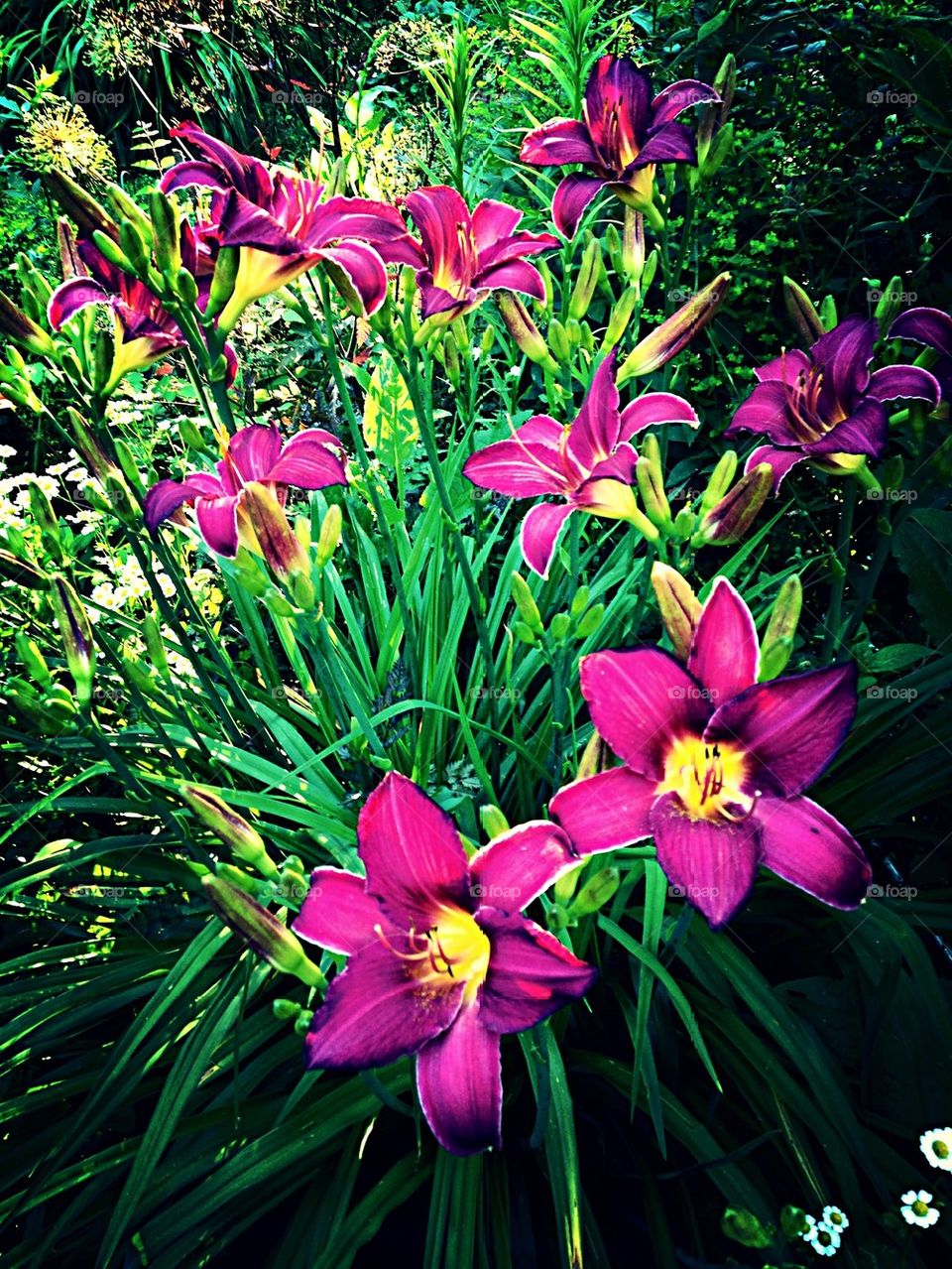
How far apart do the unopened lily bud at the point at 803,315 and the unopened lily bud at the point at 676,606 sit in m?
0.50

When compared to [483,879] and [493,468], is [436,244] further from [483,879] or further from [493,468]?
[483,879]

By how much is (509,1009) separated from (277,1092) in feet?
2.06

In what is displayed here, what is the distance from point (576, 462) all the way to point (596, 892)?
1.76 ft

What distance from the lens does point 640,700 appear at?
0.75 m

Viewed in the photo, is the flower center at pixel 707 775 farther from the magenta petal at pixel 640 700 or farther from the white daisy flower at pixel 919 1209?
the white daisy flower at pixel 919 1209

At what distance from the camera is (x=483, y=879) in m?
0.73

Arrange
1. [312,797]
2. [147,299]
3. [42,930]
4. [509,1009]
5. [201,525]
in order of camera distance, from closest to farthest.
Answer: [509,1009] → [201,525] → [147,299] → [312,797] → [42,930]

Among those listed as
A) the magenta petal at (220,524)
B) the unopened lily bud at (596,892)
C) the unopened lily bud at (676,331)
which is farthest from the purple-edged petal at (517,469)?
the unopened lily bud at (596,892)

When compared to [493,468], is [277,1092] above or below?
below

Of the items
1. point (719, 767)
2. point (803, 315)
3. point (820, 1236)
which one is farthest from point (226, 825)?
point (803, 315)

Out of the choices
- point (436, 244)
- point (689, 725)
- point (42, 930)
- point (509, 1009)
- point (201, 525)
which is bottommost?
point (42, 930)

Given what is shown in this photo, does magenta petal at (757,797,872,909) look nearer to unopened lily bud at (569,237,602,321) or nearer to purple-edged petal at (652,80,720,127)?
unopened lily bud at (569,237,602,321)

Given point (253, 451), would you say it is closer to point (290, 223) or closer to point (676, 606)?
point (290, 223)

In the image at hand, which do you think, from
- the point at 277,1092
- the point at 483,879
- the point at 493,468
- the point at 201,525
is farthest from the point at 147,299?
the point at 277,1092
